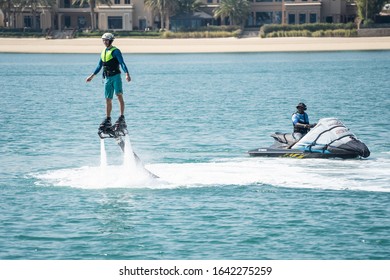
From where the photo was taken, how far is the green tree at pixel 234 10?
154250 millimetres

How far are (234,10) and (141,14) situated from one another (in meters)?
19.5

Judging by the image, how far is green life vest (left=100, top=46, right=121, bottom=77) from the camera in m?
27.9

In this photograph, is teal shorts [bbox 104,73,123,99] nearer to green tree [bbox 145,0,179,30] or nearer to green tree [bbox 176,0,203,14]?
green tree [bbox 145,0,179,30]

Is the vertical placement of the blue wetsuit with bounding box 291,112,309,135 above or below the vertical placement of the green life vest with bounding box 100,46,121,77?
below

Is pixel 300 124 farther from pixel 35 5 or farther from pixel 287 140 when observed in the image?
pixel 35 5

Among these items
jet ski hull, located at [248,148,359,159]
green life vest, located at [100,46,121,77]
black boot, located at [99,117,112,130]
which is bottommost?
jet ski hull, located at [248,148,359,159]

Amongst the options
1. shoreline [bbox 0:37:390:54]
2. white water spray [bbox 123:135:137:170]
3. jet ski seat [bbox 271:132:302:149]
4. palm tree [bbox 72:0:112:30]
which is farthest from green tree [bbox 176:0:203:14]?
white water spray [bbox 123:135:137:170]

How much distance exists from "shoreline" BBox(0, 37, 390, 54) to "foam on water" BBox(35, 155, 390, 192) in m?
109

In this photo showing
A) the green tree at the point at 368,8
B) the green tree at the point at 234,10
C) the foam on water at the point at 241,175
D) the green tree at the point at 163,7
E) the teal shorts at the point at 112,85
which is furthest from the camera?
the green tree at the point at 163,7

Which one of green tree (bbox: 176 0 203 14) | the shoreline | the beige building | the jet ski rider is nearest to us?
the jet ski rider

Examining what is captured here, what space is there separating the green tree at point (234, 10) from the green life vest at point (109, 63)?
417 ft

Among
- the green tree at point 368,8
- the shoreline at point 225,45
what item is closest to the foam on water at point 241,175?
the shoreline at point 225,45

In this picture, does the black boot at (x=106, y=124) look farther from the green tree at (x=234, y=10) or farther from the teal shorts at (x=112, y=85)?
the green tree at (x=234, y=10)

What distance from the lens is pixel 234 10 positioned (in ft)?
505
